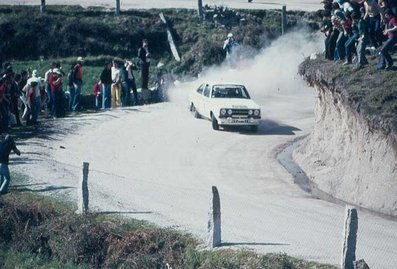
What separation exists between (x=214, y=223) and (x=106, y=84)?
17.9 m

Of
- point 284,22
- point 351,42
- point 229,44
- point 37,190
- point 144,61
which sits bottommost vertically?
point 37,190

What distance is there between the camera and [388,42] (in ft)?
79.9

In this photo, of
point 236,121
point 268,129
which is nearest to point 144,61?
point 268,129

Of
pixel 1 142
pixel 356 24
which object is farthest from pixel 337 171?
pixel 1 142

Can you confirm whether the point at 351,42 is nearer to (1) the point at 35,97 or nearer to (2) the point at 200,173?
(2) the point at 200,173

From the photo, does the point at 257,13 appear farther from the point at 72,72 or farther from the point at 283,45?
the point at 72,72

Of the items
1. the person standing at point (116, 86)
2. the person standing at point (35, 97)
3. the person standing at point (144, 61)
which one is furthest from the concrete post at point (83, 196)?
the person standing at point (144, 61)

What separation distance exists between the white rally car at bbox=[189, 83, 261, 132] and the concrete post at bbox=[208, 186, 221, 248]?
45.0 ft

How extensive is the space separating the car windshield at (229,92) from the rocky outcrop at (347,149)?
4.05 metres

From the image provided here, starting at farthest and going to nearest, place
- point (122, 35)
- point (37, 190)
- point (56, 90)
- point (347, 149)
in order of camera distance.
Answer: point (122, 35), point (56, 90), point (347, 149), point (37, 190)

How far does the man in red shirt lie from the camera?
79.8 feet

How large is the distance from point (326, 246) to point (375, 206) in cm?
452

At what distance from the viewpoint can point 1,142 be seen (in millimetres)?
22328

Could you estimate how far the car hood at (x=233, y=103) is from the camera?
31.8 metres
